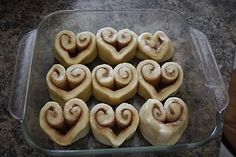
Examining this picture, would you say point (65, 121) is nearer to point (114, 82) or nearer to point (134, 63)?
point (114, 82)

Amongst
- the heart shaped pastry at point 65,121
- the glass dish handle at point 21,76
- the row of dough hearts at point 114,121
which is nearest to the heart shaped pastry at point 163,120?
the row of dough hearts at point 114,121

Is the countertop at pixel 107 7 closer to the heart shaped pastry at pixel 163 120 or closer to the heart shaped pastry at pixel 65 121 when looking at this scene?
the heart shaped pastry at pixel 65 121

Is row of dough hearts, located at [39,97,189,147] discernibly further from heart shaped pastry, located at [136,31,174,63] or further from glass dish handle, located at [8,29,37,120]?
heart shaped pastry, located at [136,31,174,63]

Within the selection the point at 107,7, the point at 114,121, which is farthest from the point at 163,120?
the point at 107,7

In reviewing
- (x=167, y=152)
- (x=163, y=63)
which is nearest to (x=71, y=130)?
(x=167, y=152)

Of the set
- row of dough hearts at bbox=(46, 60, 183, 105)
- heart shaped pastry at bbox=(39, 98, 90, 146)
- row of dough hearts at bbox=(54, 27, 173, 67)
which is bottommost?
heart shaped pastry at bbox=(39, 98, 90, 146)

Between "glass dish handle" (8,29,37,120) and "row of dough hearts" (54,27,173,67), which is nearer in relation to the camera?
"glass dish handle" (8,29,37,120)

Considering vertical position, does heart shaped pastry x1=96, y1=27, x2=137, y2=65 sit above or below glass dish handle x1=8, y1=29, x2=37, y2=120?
above

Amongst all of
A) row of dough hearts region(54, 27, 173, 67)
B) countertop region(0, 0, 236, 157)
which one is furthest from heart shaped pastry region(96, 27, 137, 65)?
countertop region(0, 0, 236, 157)
